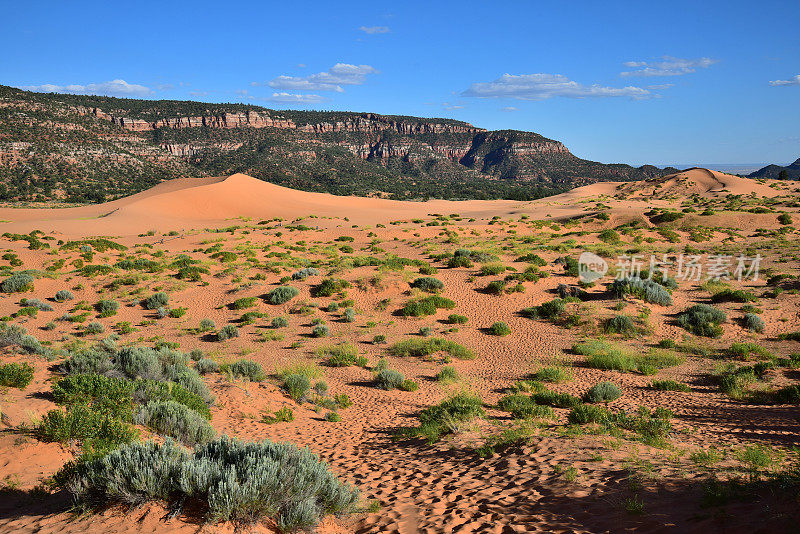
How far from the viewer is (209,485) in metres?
4.22

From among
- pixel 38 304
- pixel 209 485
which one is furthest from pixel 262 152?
pixel 209 485

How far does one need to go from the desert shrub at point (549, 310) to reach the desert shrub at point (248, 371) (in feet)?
33.3

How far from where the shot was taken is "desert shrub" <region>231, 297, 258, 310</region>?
17.9 meters

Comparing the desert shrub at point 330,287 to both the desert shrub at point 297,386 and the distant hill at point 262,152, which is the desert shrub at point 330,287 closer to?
the desert shrub at point 297,386

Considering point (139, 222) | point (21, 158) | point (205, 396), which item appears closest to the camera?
point (205, 396)

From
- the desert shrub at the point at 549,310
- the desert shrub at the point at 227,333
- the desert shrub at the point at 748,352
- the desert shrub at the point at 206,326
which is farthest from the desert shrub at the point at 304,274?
the desert shrub at the point at 748,352

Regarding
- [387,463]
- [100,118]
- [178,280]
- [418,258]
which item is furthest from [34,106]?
[387,463]

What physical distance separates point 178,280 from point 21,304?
19.5 feet

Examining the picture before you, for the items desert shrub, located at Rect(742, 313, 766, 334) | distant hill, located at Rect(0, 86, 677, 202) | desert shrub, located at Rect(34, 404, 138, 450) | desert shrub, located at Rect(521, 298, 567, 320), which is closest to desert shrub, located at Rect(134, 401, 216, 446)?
desert shrub, located at Rect(34, 404, 138, 450)

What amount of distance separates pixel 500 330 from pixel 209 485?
12170 millimetres

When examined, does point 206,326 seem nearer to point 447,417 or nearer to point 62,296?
point 62,296

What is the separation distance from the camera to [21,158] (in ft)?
242

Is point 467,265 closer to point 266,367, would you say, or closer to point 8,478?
point 266,367

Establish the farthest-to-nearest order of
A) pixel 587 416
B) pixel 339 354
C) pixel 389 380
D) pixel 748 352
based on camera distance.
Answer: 1. pixel 339 354
2. pixel 748 352
3. pixel 389 380
4. pixel 587 416
